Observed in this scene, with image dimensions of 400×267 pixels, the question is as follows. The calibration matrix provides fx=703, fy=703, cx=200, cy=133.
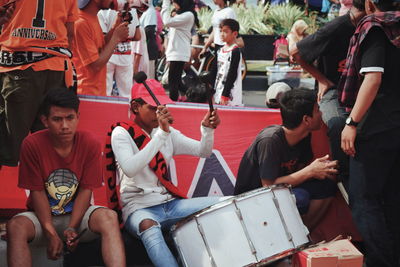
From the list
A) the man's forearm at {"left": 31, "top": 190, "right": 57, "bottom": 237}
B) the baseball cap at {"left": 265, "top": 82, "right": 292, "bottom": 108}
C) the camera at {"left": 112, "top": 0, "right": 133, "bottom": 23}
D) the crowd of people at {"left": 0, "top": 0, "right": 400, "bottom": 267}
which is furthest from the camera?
the baseball cap at {"left": 265, "top": 82, "right": 292, "bottom": 108}

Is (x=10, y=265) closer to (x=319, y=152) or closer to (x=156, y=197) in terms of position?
(x=156, y=197)

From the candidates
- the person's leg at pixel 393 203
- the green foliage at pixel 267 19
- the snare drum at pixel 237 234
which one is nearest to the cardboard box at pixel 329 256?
the snare drum at pixel 237 234

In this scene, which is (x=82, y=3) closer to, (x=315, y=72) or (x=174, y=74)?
(x=315, y=72)

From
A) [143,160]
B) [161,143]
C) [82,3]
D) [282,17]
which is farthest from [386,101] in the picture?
[282,17]

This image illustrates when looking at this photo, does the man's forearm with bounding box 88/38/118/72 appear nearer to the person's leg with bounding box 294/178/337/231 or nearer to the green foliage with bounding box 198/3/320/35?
the person's leg with bounding box 294/178/337/231

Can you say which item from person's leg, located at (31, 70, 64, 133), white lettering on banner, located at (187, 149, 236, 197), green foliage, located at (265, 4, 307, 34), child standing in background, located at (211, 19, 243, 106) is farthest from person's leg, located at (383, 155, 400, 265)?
green foliage, located at (265, 4, 307, 34)

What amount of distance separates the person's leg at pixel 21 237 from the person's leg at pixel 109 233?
0.32m

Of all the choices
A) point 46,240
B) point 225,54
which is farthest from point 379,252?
point 225,54

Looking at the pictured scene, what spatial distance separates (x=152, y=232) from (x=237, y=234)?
545mm

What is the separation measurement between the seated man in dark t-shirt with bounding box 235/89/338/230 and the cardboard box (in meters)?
0.59

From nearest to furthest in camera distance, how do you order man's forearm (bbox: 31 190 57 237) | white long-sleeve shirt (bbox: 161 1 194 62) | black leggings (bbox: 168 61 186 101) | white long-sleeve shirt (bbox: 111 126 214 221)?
man's forearm (bbox: 31 190 57 237) → white long-sleeve shirt (bbox: 111 126 214 221) → white long-sleeve shirt (bbox: 161 1 194 62) → black leggings (bbox: 168 61 186 101)

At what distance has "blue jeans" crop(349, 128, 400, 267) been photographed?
13.9 feet

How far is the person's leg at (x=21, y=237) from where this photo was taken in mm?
3746

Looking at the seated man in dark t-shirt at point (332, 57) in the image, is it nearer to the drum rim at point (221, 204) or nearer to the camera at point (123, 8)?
the drum rim at point (221, 204)
